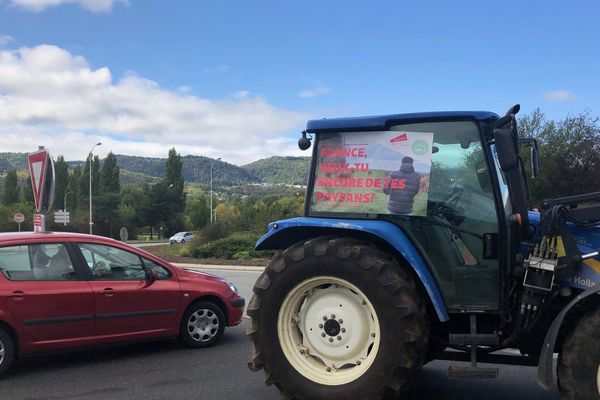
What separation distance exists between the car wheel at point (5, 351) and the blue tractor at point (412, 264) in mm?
2908

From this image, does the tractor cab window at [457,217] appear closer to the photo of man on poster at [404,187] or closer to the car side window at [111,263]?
the photo of man on poster at [404,187]

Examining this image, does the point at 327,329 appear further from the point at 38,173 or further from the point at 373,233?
the point at 38,173

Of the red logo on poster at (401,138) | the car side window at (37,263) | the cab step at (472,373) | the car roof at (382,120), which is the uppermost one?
the car roof at (382,120)

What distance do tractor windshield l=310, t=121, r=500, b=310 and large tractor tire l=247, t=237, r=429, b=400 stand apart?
0.35 m

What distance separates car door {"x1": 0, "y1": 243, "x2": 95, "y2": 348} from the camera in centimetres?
572

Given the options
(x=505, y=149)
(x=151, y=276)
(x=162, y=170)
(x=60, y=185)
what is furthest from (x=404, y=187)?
(x=162, y=170)

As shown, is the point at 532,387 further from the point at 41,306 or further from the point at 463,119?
the point at 41,306

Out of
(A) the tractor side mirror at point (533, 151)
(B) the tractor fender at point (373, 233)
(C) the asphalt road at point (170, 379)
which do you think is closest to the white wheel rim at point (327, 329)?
(B) the tractor fender at point (373, 233)

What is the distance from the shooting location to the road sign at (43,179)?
768 centimetres

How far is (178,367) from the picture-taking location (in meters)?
6.04

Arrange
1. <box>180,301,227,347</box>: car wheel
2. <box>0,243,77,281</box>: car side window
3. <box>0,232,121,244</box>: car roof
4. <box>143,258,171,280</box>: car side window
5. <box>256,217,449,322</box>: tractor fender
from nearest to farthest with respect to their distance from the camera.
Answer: <box>256,217,449,322</box>: tractor fender < <box>0,243,77,281</box>: car side window < <box>0,232,121,244</box>: car roof < <box>143,258,171,280</box>: car side window < <box>180,301,227,347</box>: car wheel

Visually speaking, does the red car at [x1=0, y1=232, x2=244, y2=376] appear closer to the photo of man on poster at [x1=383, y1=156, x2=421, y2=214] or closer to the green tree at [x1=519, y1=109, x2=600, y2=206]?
the photo of man on poster at [x1=383, y1=156, x2=421, y2=214]

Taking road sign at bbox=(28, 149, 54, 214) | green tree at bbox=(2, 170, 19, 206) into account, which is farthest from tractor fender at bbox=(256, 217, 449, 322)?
green tree at bbox=(2, 170, 19, 206)

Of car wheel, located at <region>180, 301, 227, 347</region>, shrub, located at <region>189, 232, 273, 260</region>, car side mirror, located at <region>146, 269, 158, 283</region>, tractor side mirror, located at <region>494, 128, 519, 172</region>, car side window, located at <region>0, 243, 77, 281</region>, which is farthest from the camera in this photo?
shrub, located at <region>189, 232, 273, 260</region>
